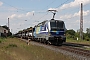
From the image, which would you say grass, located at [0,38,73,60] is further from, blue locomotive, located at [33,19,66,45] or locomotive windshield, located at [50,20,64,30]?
locomotive windshield, located at [50,20,64,30]

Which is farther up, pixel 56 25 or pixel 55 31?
pixel 56 25

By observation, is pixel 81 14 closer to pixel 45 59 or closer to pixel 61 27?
pixel 61 27

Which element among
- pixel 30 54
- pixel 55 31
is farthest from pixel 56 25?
pixel 30 54

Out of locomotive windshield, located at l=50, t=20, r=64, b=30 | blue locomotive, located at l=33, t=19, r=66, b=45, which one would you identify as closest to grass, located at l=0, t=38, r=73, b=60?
blue locomotive, located at l=33, t=19, r=66, b=45

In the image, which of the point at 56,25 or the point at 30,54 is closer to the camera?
the point at 30,54

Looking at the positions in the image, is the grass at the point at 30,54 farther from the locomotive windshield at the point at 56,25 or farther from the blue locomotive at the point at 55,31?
the locomotive windshield at the point at 56,25

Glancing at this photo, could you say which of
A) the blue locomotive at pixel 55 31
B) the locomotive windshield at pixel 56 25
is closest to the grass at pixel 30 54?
the blue locomotive at pixel 55 31

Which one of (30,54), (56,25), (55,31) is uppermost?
(56,25)

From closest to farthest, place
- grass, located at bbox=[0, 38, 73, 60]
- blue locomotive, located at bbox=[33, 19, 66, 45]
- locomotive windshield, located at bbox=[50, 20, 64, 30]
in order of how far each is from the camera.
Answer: grass, located at bbox=[0, 38, 73, 60], blue locomotive, located at bbox=[33, 19, 66, 45], locomotive windshield, located at bbox=[50, 20, 64, 30]

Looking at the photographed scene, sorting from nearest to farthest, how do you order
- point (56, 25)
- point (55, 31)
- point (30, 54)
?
1. point (30, 54)
2. point (55, 31)
3. point (56, 25)

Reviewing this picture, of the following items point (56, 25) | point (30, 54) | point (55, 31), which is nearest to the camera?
point (30, 54)

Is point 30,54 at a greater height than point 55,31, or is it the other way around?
point 55,31

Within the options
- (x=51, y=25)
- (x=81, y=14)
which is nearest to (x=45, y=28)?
(x=51, y=25)

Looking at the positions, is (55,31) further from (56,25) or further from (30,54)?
(30,54)
